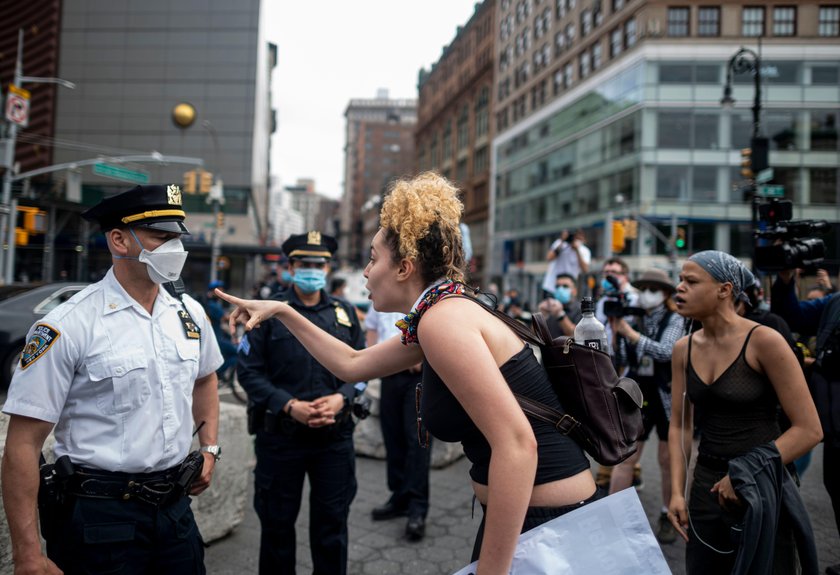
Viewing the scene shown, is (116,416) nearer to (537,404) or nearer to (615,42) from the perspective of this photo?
(537,404)

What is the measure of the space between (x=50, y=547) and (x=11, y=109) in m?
20.0

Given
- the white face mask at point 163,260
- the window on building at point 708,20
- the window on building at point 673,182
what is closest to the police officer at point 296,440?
the white face mask at point 163,260

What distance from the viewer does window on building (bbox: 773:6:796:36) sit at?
37031mm

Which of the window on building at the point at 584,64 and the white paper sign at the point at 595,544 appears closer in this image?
the white paper sign at the point at 595,544

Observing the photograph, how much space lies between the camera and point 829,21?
3675cm

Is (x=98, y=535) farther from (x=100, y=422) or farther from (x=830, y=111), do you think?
(x=830, y=111)

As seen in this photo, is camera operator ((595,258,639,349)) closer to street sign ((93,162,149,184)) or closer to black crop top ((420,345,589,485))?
black crop top ((420,345,589,485))

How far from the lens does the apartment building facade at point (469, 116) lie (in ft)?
210

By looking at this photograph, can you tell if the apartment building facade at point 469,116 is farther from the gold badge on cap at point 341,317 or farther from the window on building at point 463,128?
the gold badge on cap at point 341,317

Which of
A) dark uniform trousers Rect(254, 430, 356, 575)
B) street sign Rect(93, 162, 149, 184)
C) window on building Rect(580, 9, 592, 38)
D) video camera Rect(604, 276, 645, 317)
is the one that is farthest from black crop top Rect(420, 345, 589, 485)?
window on building Rect(580, 9, 592, 38)

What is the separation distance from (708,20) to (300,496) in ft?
141

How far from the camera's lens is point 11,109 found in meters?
17.9

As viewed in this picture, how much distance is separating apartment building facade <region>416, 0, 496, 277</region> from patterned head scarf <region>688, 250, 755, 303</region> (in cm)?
5527

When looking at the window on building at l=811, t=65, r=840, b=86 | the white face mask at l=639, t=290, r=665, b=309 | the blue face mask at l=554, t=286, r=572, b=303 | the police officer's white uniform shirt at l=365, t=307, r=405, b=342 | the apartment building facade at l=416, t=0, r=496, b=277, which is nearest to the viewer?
the white face mask at l=639, t=290, r=665, b=309
